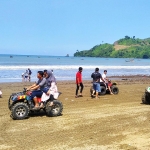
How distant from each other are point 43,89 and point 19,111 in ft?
3.76

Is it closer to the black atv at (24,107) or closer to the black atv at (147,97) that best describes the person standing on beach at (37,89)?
the black atv at (24,107)

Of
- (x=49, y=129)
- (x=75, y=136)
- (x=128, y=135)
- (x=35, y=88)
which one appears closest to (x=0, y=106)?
(x=35, y=88)

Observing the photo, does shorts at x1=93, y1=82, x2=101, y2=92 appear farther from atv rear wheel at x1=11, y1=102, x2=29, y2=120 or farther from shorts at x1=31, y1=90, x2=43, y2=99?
atv rear wheel at x1=11, y1=102, x2=29, y2=120

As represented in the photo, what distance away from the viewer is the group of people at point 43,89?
9.62 metres

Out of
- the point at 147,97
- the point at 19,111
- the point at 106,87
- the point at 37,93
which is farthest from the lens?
the point at 106,87

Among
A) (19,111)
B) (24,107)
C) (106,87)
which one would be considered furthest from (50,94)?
Result: (106,87)

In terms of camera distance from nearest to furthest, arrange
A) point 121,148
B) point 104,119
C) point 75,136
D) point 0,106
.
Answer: point 121,148
point 75,136
point 104,119
point 0,106

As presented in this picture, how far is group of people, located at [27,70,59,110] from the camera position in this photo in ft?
31.6

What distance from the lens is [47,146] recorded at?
6621mm

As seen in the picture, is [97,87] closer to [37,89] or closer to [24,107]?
[37,89]

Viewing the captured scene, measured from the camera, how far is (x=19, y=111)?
30.7ft

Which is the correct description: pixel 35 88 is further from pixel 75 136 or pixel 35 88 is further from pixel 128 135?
pixel 128 135

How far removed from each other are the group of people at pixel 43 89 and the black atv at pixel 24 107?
4.8 inches

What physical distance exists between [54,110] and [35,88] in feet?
3.52
